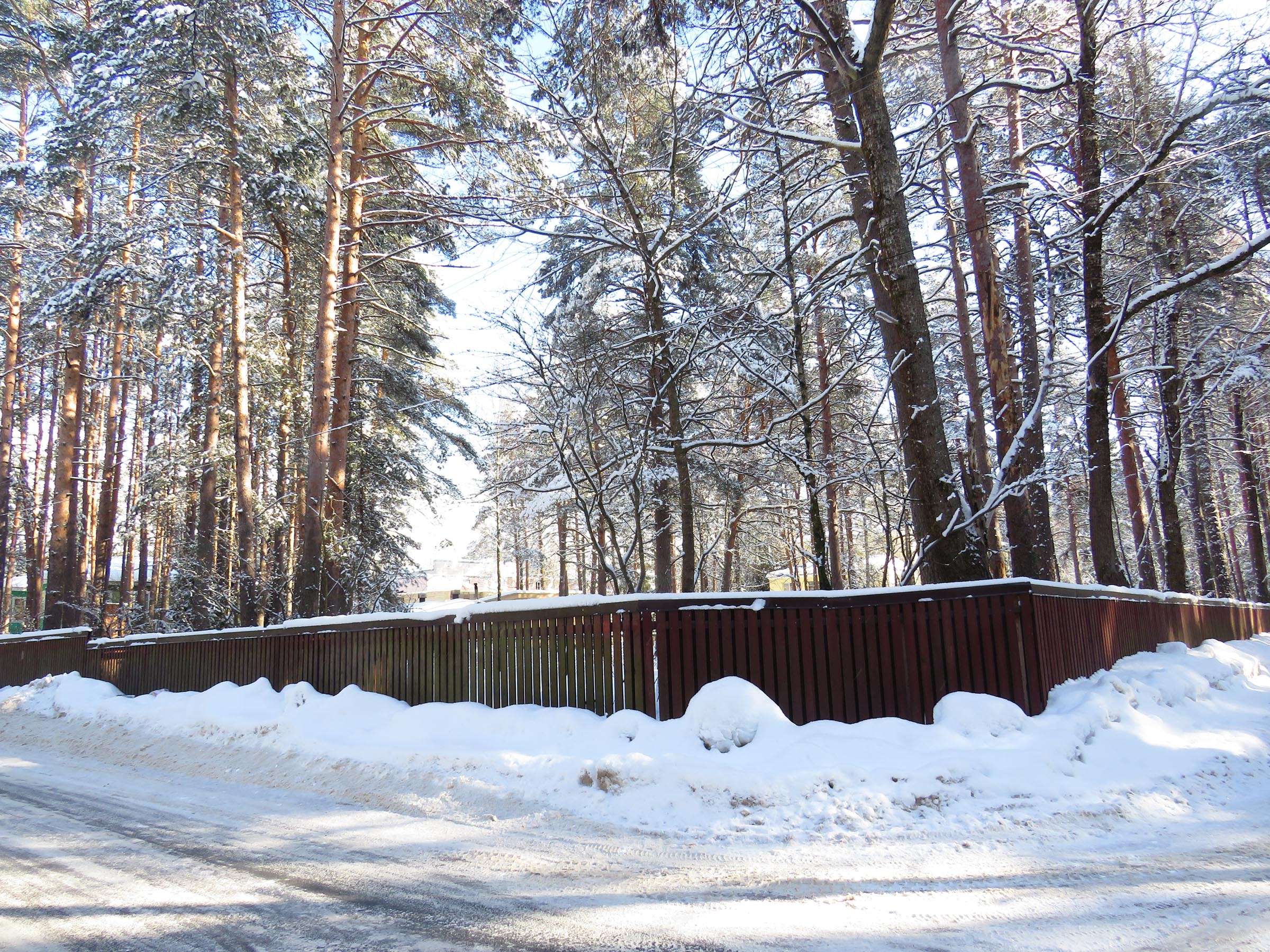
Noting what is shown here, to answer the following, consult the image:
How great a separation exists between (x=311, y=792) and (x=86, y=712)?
7.36m

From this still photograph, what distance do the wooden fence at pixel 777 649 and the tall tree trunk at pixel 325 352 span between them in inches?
173

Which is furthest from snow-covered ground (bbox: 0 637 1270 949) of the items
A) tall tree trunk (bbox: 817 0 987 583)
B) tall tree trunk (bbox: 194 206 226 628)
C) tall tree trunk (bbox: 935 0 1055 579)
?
tall tree trunk (bbox: 194 206 226 628)

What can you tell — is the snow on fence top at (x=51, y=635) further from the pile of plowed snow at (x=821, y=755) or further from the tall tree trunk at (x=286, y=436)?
the pile of plowed snow at (x=821, y=755)

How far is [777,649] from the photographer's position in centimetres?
633

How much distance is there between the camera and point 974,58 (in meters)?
11.1

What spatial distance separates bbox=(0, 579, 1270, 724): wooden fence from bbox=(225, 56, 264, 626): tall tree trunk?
21.7 feet

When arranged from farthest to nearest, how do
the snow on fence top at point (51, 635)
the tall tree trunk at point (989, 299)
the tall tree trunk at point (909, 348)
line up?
1. the snow on fence top at point (51, 635)
2. the tall tree trunk at point (989, 299)
3. the tall tree trunk at point (909, 348)

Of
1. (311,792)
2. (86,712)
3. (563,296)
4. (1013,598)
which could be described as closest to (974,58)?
(563,296)

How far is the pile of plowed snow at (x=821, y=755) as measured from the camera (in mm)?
4730

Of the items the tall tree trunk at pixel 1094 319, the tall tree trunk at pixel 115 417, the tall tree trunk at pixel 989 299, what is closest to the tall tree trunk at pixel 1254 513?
the tall tree trunk at pixel 1094 319

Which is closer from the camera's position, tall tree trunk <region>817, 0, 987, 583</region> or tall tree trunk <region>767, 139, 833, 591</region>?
tall tree trunk <region>817, 0, 987, 583</region>

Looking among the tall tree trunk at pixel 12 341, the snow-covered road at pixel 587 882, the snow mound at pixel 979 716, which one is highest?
the tall tree trunk at pixel 12 341

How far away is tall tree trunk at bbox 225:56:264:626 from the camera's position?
13352mm

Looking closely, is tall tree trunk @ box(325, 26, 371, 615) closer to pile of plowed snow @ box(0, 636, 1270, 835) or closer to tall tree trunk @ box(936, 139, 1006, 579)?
pile of plowed snow @ box(0, 636, 1270, 835)
